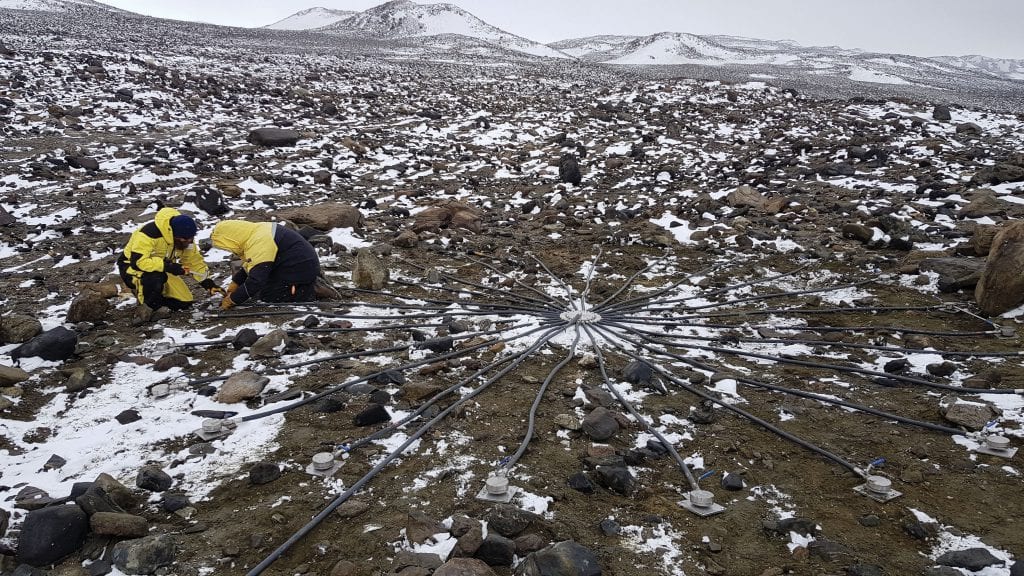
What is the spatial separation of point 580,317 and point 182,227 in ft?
10.8

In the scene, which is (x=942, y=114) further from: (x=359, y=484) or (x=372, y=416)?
(x=359, y=484)

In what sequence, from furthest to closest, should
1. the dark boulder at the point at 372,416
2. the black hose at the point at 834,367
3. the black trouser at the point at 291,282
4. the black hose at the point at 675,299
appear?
the black hose at the point at 675,299, the black trouser at the point at 291,282, the black hose at the point at 834,367, the dark boulder at the point at 372,416

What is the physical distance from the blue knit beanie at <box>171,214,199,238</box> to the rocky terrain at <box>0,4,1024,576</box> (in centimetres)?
62

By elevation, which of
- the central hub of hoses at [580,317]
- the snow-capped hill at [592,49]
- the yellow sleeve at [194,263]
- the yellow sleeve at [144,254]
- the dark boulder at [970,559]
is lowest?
the dark boulder at [970,559]

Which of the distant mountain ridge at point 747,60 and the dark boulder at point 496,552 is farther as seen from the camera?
the distant mountain ridge at point 747,60

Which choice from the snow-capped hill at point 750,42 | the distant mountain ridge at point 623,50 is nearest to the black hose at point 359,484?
the distant mountain ridge at point 623,50

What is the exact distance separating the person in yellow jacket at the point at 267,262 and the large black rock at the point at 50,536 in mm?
2532

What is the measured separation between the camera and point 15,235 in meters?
5.66

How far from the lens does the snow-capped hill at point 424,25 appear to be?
46.0m

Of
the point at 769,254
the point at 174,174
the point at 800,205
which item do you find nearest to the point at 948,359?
the point at 769,254

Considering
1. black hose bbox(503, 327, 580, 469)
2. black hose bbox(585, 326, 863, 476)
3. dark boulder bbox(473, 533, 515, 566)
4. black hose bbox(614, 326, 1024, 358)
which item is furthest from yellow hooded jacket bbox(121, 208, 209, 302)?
black hose bbox(614, 326, 1024, 358)

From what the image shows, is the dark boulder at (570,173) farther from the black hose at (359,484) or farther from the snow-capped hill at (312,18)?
the snow-capped hill at (312,18)

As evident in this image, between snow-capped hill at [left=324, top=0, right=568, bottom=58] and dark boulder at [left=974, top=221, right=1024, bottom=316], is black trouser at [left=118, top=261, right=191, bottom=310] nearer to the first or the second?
dark boulder at [left=974, top=221, right=1024, bottom=316]

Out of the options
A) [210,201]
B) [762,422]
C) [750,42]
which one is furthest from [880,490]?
[750,42]
